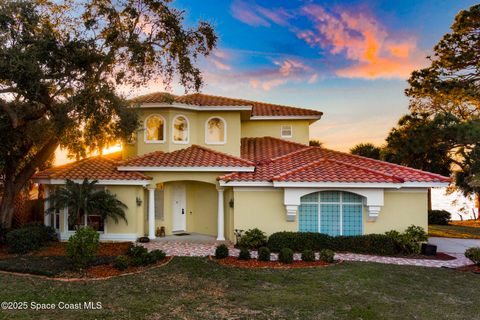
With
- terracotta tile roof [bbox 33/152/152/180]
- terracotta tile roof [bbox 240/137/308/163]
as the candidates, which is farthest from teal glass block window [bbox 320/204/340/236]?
terracotta tile roof [bbox 33/152/152/180]

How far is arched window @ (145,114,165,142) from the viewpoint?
66.4ft

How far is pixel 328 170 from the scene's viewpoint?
17.4 m

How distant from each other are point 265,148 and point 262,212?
20.9 ft

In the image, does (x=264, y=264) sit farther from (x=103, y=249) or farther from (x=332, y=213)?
(x=103, y=249)

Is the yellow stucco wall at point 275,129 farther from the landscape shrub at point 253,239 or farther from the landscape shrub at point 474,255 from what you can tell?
the landscape shrub at point 474,255

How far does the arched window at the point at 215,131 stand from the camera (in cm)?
2120

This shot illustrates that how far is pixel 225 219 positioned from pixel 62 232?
28.0ft

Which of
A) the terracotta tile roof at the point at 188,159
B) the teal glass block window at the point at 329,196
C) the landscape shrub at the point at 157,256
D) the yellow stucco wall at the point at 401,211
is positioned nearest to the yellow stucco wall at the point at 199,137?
the terracotta tile roof at the point at 188,159

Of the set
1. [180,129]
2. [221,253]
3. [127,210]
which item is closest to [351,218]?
[221,253]

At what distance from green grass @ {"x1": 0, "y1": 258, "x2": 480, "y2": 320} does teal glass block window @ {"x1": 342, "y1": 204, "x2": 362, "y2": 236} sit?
13.4 feet

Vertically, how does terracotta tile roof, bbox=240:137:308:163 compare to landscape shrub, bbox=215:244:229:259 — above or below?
above

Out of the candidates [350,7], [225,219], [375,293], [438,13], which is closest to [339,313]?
[375,293]

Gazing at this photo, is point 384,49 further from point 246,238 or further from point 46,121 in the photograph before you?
point 46,121

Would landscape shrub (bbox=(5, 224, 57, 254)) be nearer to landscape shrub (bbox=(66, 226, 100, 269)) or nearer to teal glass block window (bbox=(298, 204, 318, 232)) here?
landscape shrub (bbox=(66, 226, 100, 269))
